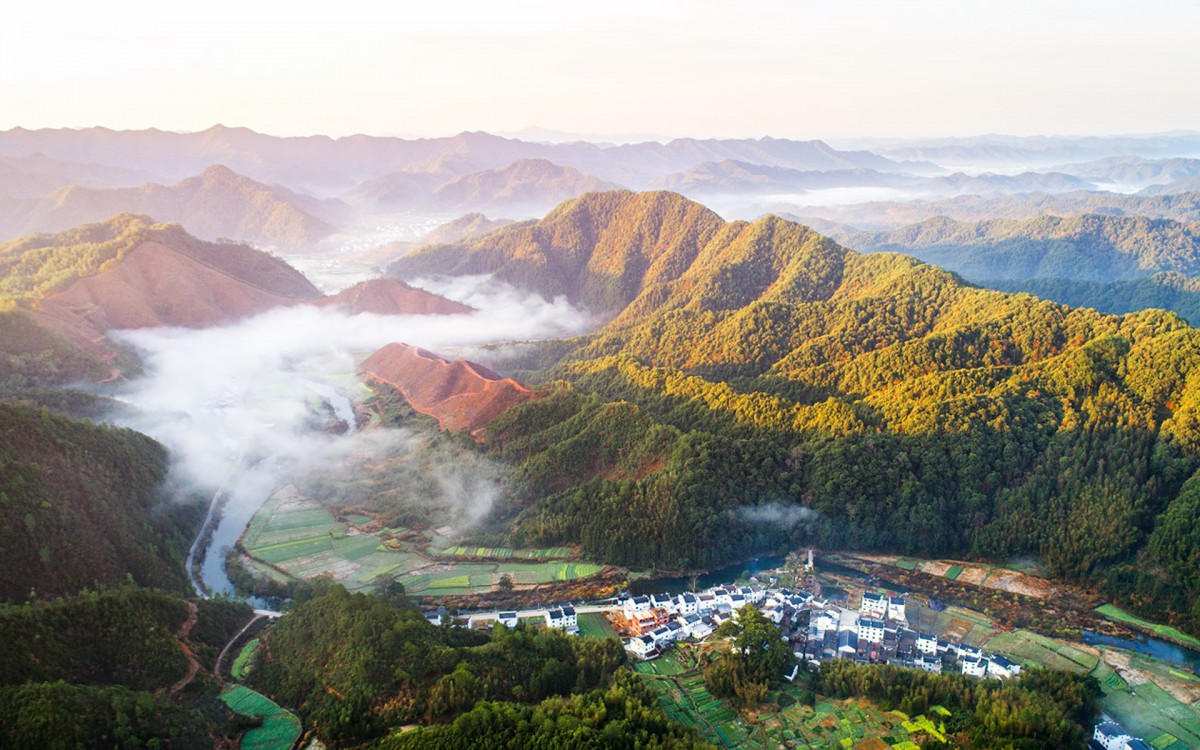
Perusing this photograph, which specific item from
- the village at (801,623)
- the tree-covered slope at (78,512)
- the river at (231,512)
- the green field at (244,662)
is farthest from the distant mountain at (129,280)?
the village at (801,623)

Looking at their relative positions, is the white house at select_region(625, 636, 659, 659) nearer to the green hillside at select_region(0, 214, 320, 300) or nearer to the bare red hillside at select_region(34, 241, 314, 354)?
the bare red hillside at select_region(34, 241, 314, 354)

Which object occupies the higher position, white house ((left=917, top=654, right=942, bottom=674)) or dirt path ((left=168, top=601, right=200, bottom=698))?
dirt path ((left=168, top=601, right=200, bottom=698))

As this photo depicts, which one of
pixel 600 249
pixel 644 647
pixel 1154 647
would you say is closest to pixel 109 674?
pixel 644 647

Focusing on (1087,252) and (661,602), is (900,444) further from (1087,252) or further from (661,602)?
(1087,252)

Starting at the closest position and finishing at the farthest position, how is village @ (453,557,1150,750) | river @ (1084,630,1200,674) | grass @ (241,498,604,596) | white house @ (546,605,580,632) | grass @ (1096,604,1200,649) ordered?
village @ (453,557,1150,750) < river @ (1084,630,1200,674) < white house @ (546,605,580,632) < grass @ (1096,604,1200,649) < grass @ (241,498,604,596)

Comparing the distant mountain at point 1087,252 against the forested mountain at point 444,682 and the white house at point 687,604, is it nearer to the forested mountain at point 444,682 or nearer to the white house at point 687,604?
the white house at point 687,604

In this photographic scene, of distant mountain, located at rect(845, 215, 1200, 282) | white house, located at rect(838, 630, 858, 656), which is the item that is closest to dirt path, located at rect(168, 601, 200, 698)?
white house, located at rect(838, 630, 858, 656)

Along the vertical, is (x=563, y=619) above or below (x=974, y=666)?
above
